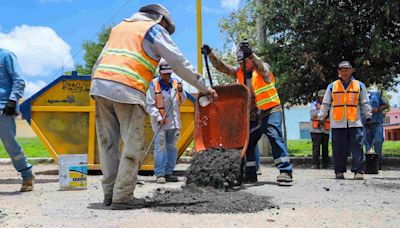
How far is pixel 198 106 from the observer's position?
621 cm

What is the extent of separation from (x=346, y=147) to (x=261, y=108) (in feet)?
6.12

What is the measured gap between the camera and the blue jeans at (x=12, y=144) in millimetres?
5957

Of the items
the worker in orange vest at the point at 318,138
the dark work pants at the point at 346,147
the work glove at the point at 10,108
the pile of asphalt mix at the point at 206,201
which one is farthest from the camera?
the worker in orange vest at the point at 318,138

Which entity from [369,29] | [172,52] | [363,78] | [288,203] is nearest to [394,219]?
[288,203]

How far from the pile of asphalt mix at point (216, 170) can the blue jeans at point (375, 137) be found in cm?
521

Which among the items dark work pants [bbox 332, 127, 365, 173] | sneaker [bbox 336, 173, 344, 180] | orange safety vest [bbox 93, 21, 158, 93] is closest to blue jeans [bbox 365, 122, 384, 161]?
dark work pants [bbox 332, 127, 365, 173]

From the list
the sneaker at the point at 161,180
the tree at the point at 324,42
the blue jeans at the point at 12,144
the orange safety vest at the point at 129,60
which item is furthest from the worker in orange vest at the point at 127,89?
the tree at the point at 324,42

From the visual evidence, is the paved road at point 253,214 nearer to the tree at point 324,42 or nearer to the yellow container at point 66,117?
the yellow container at point 66,117

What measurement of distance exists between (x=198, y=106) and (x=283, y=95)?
4.66 metres

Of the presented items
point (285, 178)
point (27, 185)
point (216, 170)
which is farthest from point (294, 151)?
point (27, 185)

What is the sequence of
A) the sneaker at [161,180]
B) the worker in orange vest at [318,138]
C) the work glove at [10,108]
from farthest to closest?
1. the worker in orange vest at [318,138]
2. the sneaker at [161,180]
3. the work glove at [10,108]

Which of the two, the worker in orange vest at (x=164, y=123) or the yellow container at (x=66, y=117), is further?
the yellow container at (x=66, y=117)

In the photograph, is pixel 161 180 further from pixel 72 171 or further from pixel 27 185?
pixel 27 185

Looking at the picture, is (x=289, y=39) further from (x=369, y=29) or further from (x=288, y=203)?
(x=288, y=203)
